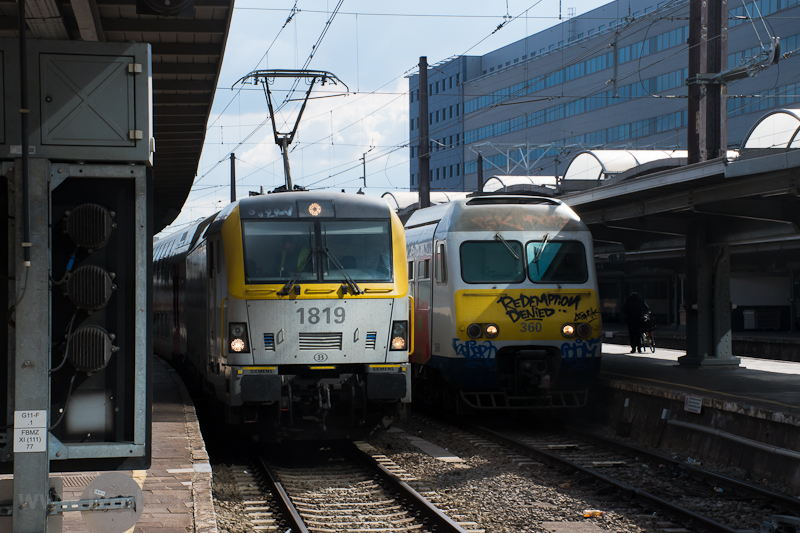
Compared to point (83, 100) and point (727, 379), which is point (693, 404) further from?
point (83, 100)

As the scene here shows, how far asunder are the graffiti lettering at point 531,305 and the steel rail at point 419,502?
3.06 meters

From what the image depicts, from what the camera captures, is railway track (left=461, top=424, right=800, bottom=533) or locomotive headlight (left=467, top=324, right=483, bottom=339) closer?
railway track (left=461, top=424, right=800, bottom=533)

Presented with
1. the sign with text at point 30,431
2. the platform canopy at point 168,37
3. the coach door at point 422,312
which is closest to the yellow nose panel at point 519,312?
the coach door at point 422,312

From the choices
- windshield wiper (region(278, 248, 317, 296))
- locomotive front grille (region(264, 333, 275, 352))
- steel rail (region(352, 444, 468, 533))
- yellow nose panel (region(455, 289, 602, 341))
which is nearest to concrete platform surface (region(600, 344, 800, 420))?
yellow nose panel (region(455, 289, 602, 341))

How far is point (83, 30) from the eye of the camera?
6672 mm

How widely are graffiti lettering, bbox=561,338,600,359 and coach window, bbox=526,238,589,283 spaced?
86 cm

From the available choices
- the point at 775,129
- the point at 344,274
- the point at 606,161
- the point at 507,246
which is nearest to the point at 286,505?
the point at 344,274

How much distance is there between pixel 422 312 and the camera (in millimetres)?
13789

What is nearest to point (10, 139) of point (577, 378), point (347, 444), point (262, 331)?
point (262, 331)

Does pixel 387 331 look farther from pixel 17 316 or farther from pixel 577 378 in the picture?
pixel 17 316

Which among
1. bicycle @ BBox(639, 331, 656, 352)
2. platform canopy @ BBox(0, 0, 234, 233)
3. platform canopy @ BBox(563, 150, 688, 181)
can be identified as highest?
platform canopy @ BBox(563, 150, 688, 181)

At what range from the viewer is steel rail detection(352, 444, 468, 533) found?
736 cm

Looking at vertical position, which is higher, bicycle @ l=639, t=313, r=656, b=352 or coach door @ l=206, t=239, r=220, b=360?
coach door @ l=206, t=239, r=220, b=360

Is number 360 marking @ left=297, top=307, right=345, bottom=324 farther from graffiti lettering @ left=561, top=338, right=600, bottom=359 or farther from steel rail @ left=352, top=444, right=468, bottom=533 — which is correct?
graffiti lettering @ left=561, top=338, right=600, bottom=359
